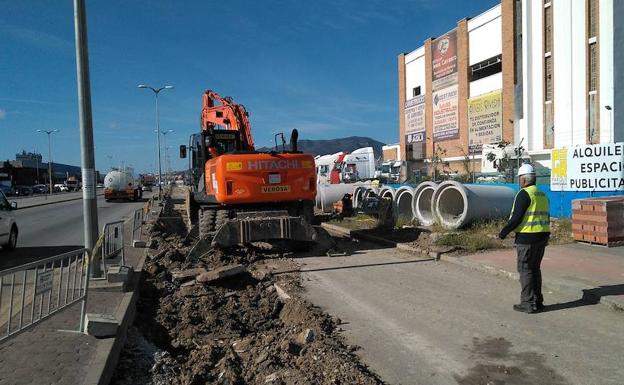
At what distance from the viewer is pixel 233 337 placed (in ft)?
19.2

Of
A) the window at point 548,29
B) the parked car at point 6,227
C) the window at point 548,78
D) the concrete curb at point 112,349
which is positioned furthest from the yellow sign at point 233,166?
the window at point 548,29

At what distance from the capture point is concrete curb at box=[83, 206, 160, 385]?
165 inches

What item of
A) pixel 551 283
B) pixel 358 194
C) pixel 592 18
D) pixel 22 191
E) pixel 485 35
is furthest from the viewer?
pixel 22 191

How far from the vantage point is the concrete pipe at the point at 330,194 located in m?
22.8

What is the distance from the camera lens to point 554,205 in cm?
1435

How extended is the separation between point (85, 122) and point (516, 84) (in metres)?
29.5

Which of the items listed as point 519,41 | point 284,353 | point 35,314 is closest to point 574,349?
point 284,353

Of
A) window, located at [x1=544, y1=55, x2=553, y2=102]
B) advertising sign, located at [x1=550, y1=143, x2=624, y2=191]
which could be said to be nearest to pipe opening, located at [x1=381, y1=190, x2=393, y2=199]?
advertising sign, located at [x1=550, y1=143, x2=624, y2=191]

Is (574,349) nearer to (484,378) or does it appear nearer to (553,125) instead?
(484,378)

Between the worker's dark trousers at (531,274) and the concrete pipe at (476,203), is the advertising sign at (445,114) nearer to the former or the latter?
the concrete pipe at (476,203)

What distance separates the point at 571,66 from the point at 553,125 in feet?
10.1

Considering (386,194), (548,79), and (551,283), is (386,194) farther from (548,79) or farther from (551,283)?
(548,79)

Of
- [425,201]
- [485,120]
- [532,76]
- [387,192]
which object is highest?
[532,76]

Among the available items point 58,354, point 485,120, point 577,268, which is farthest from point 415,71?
point 58,354
